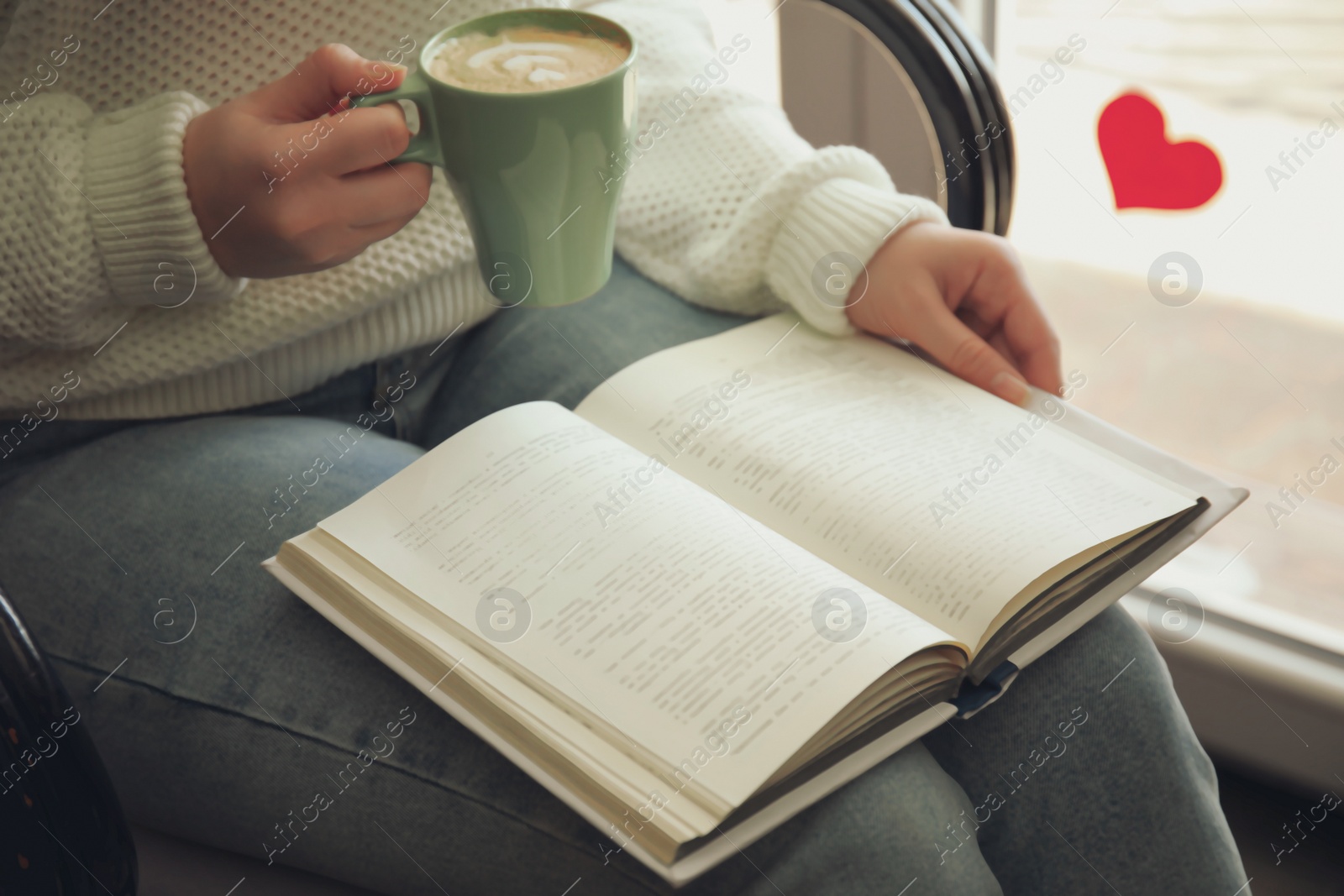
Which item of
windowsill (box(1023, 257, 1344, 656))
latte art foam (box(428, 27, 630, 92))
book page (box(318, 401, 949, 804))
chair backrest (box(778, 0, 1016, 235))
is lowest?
windowsill (box(1023, 257, 1344, 656))

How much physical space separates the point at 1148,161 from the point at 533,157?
0.73 meters

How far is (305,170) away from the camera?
0.53m

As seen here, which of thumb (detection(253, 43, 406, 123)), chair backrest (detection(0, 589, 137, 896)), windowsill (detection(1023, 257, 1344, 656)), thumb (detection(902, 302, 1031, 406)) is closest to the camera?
chair backrest (detection(0, 589, 137, 896))

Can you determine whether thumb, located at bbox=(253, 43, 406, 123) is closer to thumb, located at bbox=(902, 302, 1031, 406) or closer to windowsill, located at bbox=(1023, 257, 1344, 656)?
thumb, located at bbox=(902, 302, 1031, 406)

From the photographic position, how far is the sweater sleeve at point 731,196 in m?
0.72

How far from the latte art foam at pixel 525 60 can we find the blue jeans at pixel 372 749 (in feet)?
0.85

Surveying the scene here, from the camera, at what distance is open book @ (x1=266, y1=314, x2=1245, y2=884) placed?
456 millimetres

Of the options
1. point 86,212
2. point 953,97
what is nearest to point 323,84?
point 86,212

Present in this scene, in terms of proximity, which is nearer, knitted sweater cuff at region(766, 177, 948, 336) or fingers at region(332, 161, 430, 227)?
fingers at region(332, 161, 430, 227)

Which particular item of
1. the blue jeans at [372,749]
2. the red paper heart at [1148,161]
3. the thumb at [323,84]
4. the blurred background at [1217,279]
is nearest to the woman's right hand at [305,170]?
the thumb at [323,84]

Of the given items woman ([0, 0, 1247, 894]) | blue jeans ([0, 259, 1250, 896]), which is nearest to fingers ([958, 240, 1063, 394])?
woman ([0, 0, 1247, 894])

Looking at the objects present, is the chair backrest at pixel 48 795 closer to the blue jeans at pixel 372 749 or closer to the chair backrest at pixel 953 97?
the blue jeans at pixel 372 749

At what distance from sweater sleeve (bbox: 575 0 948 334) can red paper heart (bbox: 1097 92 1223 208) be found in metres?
0.33

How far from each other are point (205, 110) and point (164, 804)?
1.30 feet
